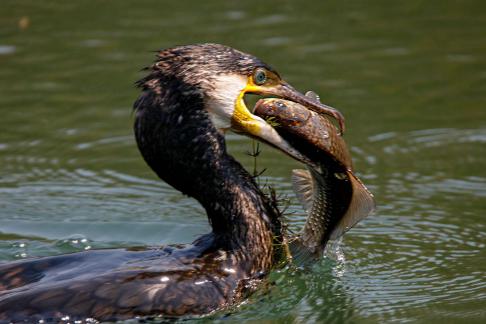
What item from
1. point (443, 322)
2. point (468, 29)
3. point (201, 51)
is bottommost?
point (443, 322)

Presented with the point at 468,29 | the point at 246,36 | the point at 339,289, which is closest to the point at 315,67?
the point at 246,36

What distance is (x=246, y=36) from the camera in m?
11.4

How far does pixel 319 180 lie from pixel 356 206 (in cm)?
26

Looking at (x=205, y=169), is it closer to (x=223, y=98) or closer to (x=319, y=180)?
(x=223, y=98)

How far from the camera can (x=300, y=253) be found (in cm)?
671

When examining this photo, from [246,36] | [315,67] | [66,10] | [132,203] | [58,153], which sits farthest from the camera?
[66,10]

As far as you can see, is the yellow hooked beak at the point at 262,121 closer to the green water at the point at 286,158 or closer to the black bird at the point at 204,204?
the black bird at the point at 204,204

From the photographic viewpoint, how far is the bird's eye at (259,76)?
6336mm

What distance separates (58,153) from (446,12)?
4.76 m

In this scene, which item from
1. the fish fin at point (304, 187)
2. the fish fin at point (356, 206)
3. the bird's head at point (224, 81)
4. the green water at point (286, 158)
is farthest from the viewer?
the green water at point (286, 158)

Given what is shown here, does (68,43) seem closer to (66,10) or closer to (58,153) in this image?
(66,10)

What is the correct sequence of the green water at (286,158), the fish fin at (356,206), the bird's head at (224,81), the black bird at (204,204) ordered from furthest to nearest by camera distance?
the green water at (286,158) → the fish fin at (356,206) → the bird's head at (224,81) → the black bird at (204,204)

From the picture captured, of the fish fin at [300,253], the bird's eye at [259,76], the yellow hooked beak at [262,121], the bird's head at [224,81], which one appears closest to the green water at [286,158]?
the fish fin at [300,253]

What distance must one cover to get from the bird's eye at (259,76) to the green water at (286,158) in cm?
115
